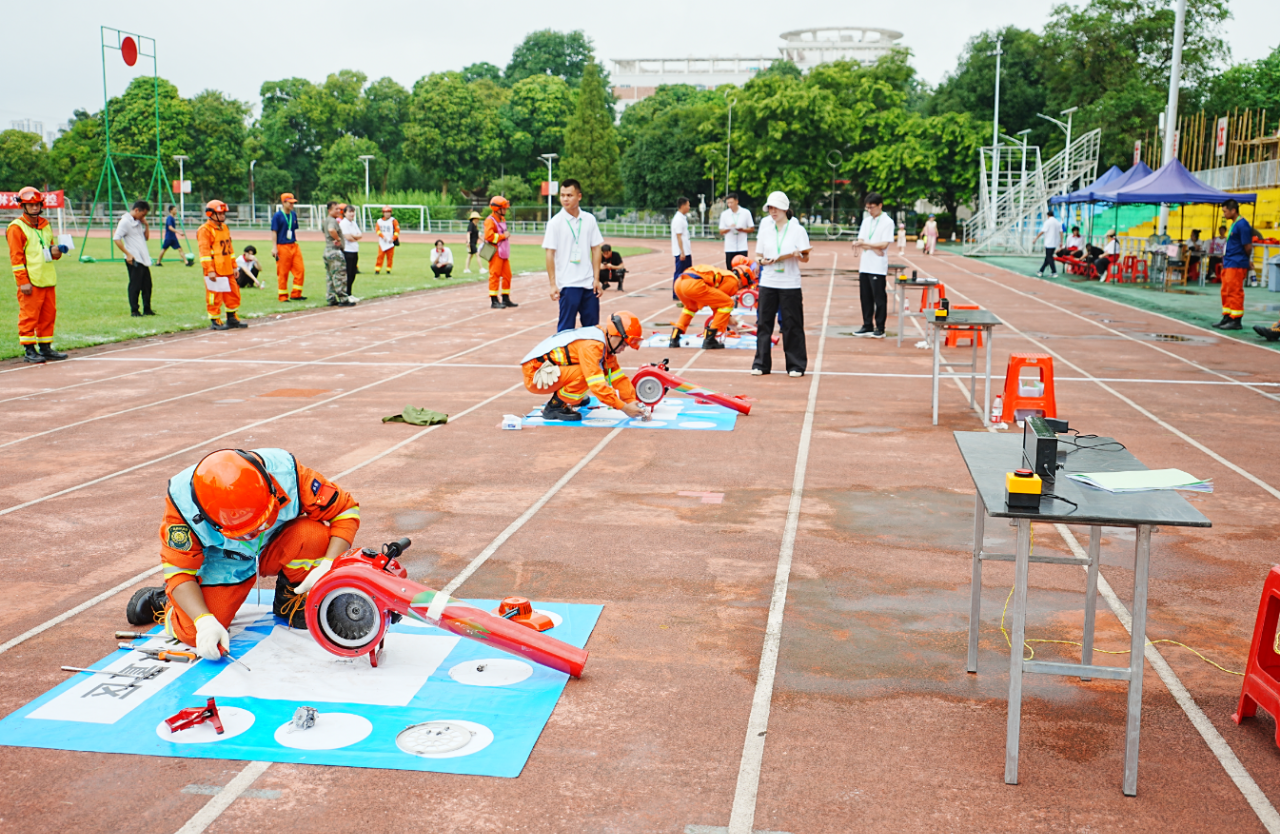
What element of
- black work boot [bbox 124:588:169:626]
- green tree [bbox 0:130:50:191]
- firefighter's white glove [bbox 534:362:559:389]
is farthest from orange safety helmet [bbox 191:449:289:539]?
green tree [bbox 0:130:50:191]

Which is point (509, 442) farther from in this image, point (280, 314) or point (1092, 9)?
point (1092, 9)

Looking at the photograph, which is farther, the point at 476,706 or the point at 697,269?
the point at 697,269

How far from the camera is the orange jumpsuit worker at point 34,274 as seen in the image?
1238cm

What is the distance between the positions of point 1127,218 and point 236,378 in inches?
1583

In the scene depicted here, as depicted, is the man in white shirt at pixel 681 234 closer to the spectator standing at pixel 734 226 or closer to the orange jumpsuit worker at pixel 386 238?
the spectator standing at pixel 734 226

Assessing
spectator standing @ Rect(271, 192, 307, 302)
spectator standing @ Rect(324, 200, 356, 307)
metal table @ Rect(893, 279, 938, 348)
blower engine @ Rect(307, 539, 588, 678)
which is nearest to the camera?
blower engine @ Rect(307, 539, 588, 678)

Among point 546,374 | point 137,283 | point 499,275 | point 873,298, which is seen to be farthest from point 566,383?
point 499,275

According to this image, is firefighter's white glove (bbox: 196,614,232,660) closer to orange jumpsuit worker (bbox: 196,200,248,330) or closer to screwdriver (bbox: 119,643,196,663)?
screwdriver (bbox: 119,643,196,663)

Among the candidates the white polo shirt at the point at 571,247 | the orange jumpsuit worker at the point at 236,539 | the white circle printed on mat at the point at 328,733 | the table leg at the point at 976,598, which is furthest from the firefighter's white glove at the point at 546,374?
the white circle printed on mat at the point at 328,733

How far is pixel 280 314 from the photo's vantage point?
18891 mm

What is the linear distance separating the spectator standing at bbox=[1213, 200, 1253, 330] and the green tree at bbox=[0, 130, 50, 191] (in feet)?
268

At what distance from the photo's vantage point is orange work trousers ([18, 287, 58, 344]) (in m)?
12.5

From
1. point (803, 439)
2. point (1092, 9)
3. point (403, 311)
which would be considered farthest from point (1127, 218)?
point (803, 439)

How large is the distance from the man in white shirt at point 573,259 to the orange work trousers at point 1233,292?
35.9 feet
